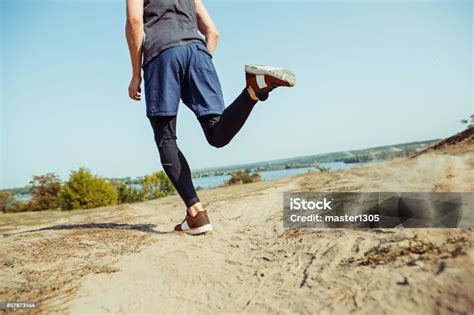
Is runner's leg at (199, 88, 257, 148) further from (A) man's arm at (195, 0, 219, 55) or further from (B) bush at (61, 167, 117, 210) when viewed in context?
(B) bush at (61, 167, 117, 210)

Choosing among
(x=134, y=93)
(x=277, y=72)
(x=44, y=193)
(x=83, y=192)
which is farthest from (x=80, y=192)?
(x=277, y=72)

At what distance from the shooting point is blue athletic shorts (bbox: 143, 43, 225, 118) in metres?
2.10

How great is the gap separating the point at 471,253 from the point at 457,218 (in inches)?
21.0

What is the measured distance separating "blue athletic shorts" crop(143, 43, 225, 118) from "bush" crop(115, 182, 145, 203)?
1313 cm

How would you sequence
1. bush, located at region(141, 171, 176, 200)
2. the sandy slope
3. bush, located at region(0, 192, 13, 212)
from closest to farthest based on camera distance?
the sandy slope
bush, located at region(0, 192, 13, 212)
bush, located at region(141, 171, 176, 200)

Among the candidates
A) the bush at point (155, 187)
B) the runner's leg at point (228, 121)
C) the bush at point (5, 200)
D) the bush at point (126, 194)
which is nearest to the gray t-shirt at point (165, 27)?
the runner's leg at point (228, 121)

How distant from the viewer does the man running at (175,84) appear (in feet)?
6.89

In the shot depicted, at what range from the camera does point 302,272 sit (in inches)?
49.6

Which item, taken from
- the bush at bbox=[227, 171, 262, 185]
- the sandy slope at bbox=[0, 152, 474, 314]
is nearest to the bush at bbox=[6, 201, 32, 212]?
the bush at bbox=[227, 171, 262, 185]

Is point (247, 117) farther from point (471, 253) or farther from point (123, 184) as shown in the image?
point (123, 184)

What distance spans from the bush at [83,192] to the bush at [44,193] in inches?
89.7

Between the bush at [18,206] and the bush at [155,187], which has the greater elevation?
the bush at [155,187]

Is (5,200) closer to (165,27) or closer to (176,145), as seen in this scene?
(176,145)

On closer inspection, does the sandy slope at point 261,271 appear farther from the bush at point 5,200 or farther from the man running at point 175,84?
the bush at point 5,200
